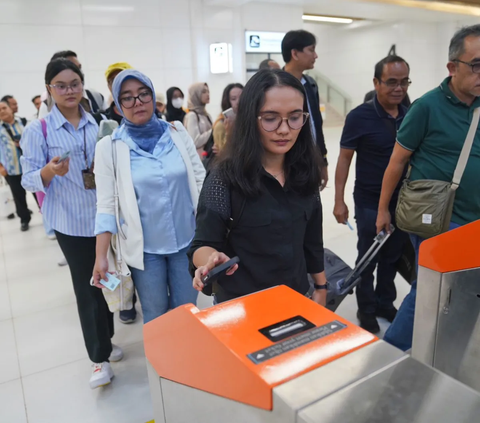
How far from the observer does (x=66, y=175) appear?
2111 millimetres

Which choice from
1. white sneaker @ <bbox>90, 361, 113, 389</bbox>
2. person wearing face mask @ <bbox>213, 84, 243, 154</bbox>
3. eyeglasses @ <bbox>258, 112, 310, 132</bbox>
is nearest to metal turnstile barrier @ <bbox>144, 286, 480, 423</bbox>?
eyeglasses @ <bbox>258, 112, 310, 132</bbox>

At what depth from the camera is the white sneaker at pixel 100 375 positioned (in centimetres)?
218

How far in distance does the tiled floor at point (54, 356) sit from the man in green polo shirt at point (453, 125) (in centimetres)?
123

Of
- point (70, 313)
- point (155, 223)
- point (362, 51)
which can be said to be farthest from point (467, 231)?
point (362, 51)

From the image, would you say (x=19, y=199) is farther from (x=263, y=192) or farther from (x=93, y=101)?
(x=263, y=192)

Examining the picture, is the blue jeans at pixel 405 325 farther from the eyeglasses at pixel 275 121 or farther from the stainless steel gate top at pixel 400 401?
the stainless steel gate top at pixel 400 401

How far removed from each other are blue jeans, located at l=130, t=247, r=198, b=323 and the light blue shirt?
7 cm

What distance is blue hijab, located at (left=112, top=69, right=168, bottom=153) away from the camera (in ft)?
6.07

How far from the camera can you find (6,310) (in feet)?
10.6

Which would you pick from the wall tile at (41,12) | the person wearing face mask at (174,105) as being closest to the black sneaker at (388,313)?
the person wearing face mask at (174,105)

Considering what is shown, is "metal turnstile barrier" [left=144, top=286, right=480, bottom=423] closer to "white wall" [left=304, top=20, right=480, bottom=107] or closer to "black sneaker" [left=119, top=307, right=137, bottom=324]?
"black sneaker" [left=119, top=307, right=137, bottom=324]

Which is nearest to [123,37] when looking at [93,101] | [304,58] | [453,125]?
[93,101]

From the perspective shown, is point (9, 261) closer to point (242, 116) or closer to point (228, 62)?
point (242, 116)

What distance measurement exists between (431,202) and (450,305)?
53cm
